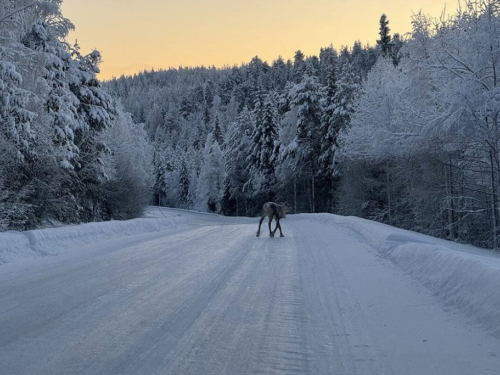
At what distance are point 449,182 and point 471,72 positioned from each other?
6.29m

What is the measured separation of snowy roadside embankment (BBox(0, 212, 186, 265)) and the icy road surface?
4.07ft

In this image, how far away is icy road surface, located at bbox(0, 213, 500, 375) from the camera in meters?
3.90

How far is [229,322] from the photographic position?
5.12 meters

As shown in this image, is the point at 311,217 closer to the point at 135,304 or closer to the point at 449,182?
the point at 449,182

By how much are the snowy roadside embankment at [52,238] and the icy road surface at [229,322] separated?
1.24 meters

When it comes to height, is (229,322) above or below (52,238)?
below

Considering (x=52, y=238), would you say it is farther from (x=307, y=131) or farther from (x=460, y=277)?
(x=307, y=131)

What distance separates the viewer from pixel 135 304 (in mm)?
5824

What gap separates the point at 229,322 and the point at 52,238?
28.2 ft

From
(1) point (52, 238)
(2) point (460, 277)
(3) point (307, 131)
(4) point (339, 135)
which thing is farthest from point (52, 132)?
(3) point (307, 131)

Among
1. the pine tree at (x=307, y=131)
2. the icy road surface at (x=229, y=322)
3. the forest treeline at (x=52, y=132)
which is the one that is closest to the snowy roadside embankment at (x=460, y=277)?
the icy road surface at (x=229, y=322)

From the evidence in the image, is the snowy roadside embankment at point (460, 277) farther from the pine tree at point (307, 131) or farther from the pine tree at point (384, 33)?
the pine tree at point (384, 33)

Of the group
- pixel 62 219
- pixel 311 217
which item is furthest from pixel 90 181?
pixel 311 217

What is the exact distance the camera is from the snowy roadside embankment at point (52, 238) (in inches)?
392
